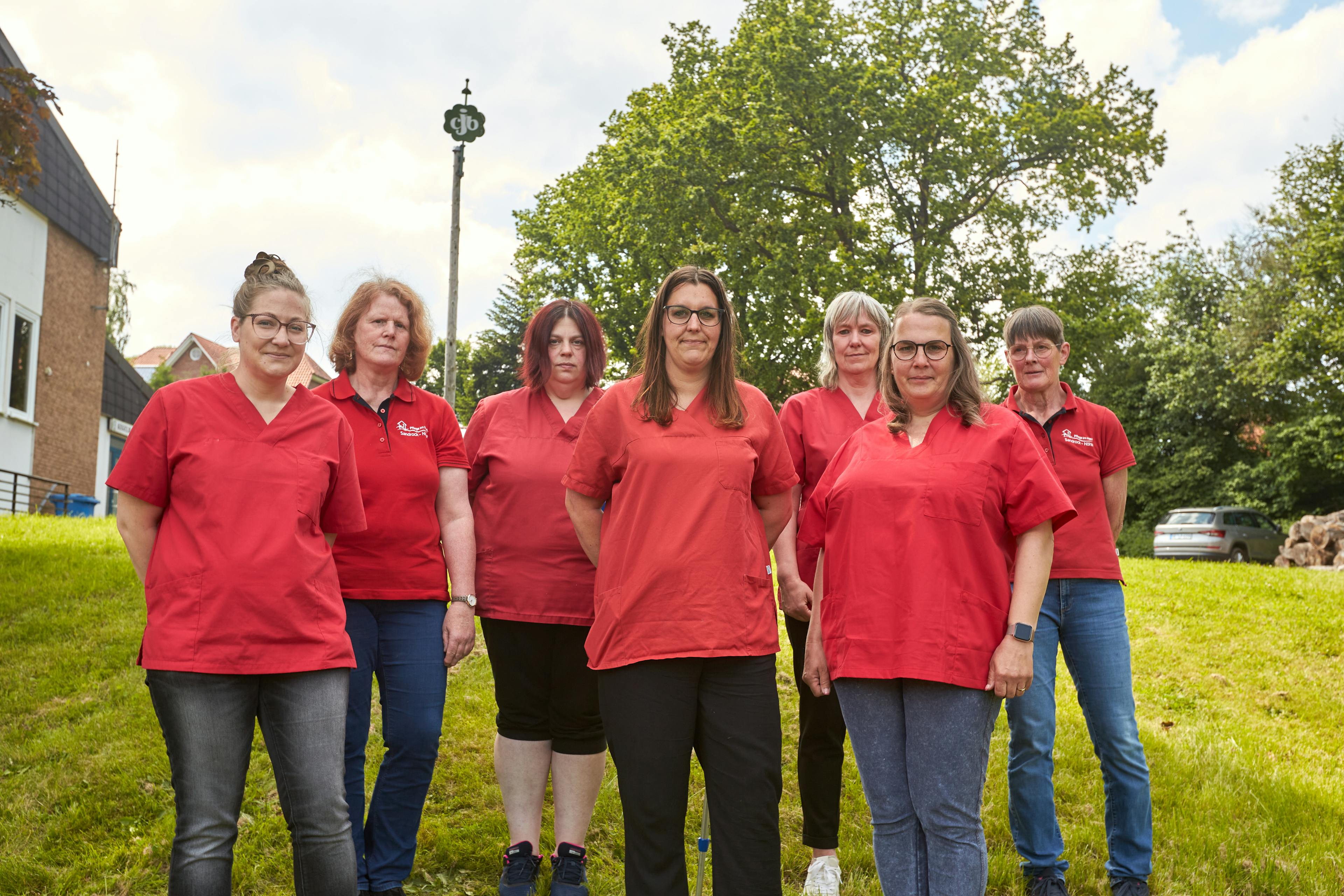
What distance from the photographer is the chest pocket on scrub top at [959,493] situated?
278 cm

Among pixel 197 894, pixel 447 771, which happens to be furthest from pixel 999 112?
pixel 197 894

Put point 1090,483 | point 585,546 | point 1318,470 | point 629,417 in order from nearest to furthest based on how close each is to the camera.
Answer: point 629,417, point 585,546, point 1090,483, point 1318,470

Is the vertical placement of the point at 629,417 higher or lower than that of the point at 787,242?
lower

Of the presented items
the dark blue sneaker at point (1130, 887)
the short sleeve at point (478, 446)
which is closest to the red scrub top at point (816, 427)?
the short sleeve at point (478, 446)

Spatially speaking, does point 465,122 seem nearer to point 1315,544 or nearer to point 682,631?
point 682,631

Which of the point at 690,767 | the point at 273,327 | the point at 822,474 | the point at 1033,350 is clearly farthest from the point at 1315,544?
the point at 273,327

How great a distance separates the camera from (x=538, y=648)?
3.71 metres

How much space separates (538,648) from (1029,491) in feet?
6.26

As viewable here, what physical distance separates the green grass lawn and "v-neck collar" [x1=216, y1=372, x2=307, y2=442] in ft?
6.92

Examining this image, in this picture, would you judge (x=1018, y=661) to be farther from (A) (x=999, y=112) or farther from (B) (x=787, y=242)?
(A) (x=999, y=112)

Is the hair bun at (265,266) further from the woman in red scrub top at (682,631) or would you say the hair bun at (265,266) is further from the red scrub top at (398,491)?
the woman in red scrub top at (682,631)

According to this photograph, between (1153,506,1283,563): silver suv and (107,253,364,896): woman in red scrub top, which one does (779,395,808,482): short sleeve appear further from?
(1153,506,1283,563): silver suv

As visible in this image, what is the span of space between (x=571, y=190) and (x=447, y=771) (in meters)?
20.9

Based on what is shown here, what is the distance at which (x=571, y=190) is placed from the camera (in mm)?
24266
